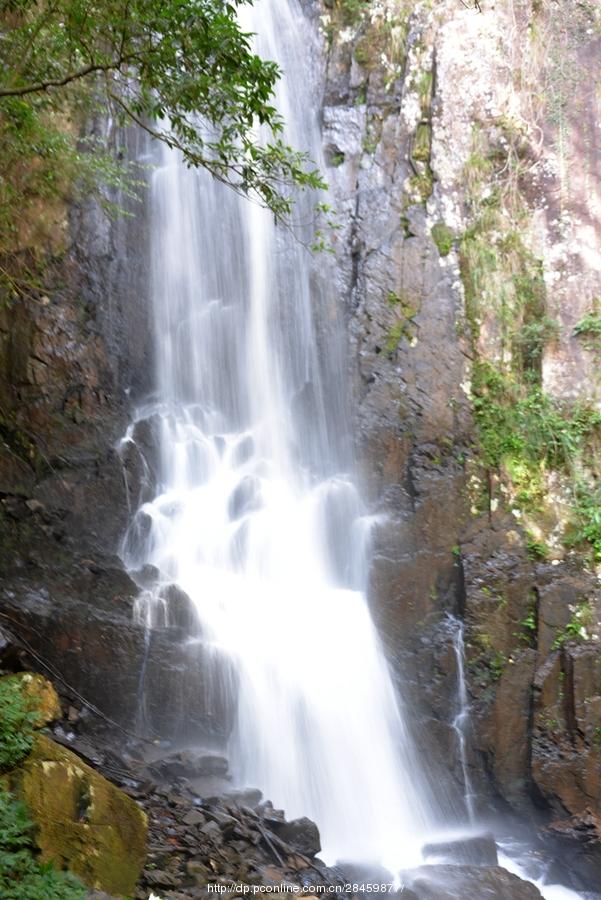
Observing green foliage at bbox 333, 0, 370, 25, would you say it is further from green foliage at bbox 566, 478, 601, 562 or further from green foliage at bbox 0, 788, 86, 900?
green foliage at bbox 0, 788, 86, 900

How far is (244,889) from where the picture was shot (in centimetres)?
528

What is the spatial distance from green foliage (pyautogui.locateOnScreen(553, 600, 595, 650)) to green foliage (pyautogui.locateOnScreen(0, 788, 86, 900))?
7.13 metres

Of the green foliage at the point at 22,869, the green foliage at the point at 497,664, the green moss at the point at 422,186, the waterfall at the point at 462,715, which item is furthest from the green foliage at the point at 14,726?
the green moss at the point at 422,186

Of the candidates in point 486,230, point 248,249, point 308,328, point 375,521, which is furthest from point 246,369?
point 486,230

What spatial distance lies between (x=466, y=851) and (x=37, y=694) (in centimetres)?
513

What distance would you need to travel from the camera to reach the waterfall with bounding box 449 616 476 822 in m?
9.21

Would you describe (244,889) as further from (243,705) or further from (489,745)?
(489,745)

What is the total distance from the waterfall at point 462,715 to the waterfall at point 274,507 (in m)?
0.73

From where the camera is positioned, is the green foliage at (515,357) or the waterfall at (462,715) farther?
the green foliage at (515,357)

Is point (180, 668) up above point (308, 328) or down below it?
below

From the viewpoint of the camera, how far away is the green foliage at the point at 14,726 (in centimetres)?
444

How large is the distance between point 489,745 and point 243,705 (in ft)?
11.3

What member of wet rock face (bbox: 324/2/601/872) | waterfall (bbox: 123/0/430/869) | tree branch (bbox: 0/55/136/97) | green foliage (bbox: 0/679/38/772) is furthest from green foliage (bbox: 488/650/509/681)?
tree branch (bbox: 0/55/136/97)

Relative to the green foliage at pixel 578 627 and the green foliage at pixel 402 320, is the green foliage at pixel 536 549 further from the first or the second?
the green foliage at pixel 402 320
